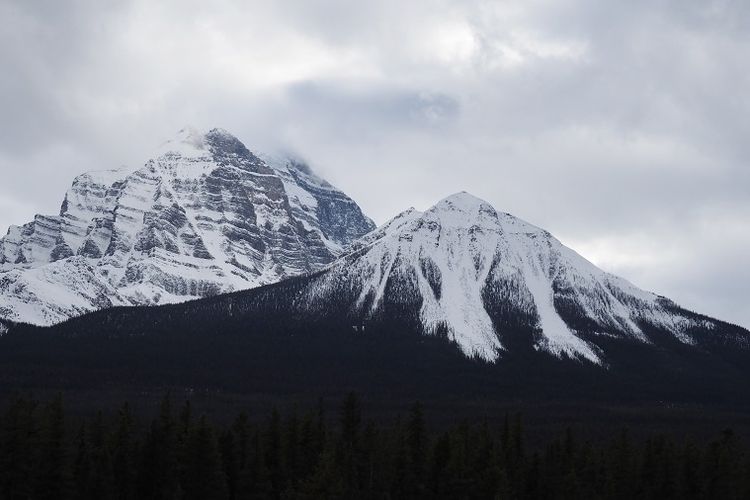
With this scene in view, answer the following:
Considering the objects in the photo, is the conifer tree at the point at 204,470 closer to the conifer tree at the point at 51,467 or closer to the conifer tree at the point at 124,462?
the conifer tree at the point at 124,462

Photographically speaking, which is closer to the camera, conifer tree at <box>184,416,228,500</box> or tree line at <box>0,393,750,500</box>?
tree line at <box>0,393,750,500</box>

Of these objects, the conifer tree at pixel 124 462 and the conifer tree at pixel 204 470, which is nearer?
the conifer tree at pixel 204 470

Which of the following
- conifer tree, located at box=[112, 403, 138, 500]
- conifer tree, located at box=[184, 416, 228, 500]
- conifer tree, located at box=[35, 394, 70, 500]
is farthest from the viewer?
conifer tree, located at box=[112, 403, 138, 500]

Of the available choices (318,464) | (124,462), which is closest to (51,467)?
(124,462)

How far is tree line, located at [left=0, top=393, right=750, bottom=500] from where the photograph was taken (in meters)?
105

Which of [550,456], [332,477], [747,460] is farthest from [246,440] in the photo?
[747,460]

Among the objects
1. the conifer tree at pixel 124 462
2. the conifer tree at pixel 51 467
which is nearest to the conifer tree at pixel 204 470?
the conifer tree at pixel 124 462

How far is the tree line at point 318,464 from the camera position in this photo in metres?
105

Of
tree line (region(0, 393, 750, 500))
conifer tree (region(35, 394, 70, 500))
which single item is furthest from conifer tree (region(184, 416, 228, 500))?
conifer tree (region(35, 394, 70, 500))

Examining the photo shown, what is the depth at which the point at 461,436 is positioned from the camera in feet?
414

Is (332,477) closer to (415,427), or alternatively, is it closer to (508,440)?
(415,427)

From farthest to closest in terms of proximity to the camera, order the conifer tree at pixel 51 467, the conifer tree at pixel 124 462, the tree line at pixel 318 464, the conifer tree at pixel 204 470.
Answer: the conifer tree at pixel 124 462
the conifer tree at pixel 204 470
the tree line at pixel 318 464
the conifer tree at pixel 51 467

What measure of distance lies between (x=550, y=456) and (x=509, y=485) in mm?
14178

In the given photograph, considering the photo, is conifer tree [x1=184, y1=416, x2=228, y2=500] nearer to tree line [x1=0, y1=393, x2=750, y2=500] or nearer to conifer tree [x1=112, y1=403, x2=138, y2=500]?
tree line [x1=0, y1=393, x2=750, y2=500]
